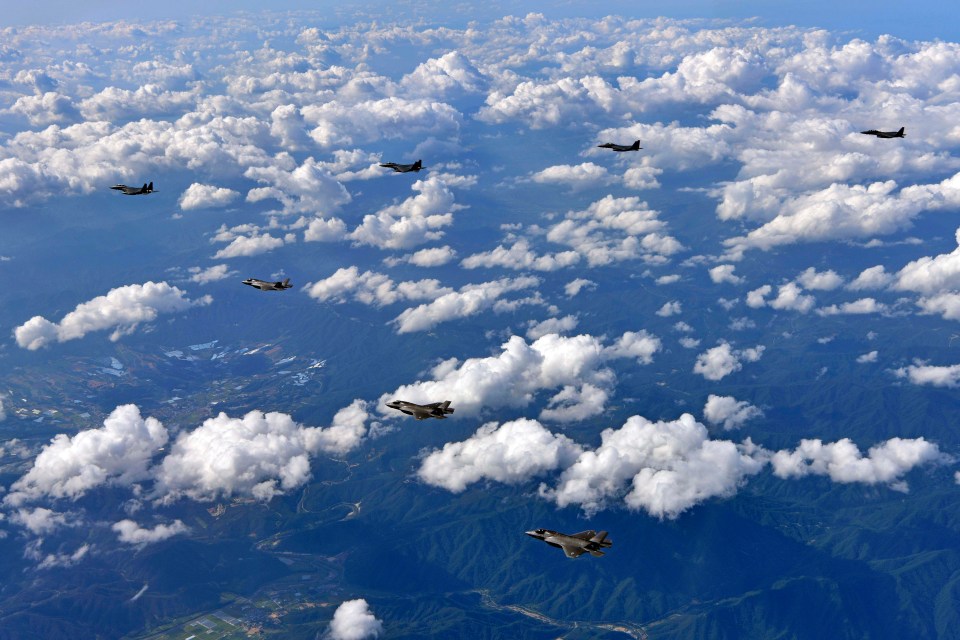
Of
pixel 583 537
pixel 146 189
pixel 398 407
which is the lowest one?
pixel 583 537

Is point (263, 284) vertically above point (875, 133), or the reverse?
point (875, 133)

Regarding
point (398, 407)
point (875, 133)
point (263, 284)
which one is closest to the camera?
point (398, 407)

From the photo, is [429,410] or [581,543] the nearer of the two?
[581,543]

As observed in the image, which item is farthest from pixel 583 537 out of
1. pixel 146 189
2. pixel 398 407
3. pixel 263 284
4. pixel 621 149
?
pixel 146 189

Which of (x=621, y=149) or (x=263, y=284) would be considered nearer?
(x=263, y=284)

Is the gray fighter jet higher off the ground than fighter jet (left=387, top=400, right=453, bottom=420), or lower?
lower

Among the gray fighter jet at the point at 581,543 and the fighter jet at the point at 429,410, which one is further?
the fighter jet at the point at 429,410

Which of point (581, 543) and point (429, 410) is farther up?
point (429, 410)

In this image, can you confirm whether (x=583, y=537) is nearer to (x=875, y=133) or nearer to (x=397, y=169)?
(x=397, y=169)

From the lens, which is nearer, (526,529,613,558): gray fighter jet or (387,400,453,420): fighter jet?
(526,529,613,558): gray fighter jet

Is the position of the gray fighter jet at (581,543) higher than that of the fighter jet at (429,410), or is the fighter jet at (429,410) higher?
the fighter jet at (429,410)

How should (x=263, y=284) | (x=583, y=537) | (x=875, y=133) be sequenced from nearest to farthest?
1. (x=583, y=537)
2. (x=263, y=284)
3. (x=875, y=133)
